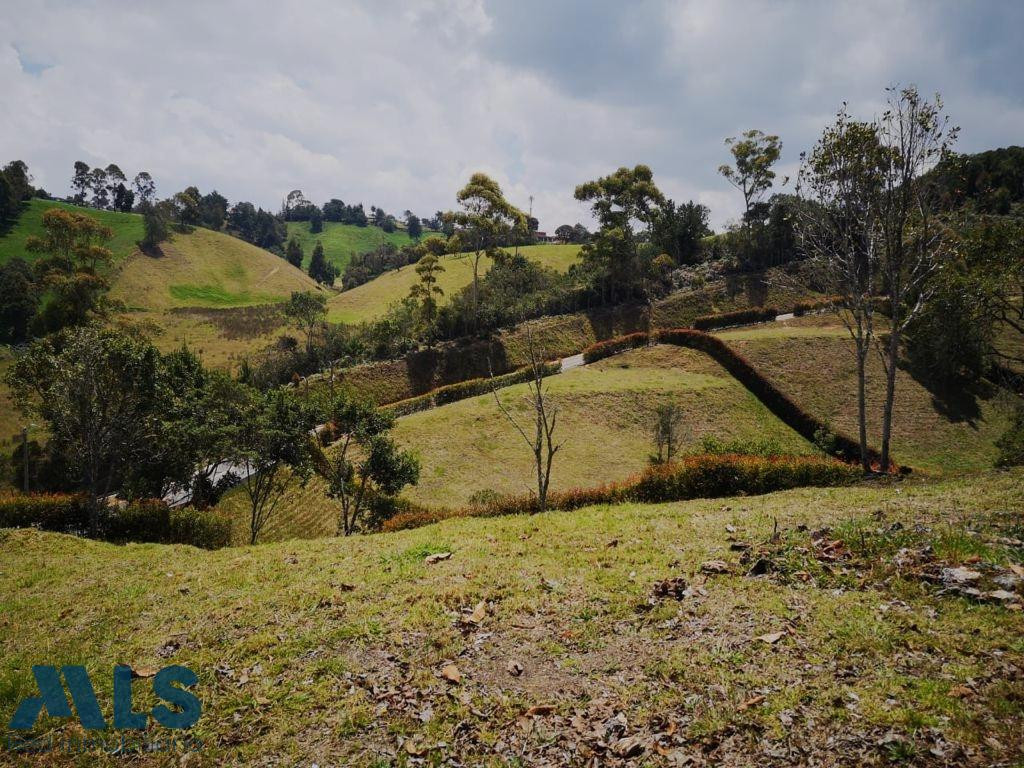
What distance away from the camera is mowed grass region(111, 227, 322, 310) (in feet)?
296

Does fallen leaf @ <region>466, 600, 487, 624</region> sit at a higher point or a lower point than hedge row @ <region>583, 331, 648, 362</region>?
lower

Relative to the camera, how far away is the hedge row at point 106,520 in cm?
2267

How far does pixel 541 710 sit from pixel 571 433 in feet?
105

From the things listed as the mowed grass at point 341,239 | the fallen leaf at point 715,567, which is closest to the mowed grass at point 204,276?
the mowed grass at point 341,239

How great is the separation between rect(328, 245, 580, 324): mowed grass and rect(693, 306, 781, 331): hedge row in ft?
91.8

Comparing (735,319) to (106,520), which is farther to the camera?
(735,319)

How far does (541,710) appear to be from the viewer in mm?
7207

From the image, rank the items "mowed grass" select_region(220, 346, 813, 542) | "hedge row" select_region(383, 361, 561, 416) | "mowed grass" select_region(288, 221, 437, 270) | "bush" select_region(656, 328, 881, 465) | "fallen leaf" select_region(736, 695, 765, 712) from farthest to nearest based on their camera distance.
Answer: "mowed grass" select_region(288, 221, 437, 270) < "hedge row" select_region(383, 361, 561, 416) < "bush" select_region(656, 328, 881, 465) < "mowed grass" select_region(220, 346, 813, 542) < "fallen leaf" select_region(736, 695, 765, 712)

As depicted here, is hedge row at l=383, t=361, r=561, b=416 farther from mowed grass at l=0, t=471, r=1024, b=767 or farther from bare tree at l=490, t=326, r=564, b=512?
mowed grass at l=0, t=471, r=1024, b=767

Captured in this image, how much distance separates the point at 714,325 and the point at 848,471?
40.9m

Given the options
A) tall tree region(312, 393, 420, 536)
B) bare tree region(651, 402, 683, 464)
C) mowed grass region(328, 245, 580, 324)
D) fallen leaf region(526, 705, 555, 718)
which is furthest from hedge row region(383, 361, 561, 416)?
fallen leaf region(526, 705, 555, 718)

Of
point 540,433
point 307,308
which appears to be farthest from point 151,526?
point 307,308

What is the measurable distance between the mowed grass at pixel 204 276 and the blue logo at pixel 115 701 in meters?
95.9

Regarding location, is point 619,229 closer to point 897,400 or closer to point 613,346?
point 613,346
